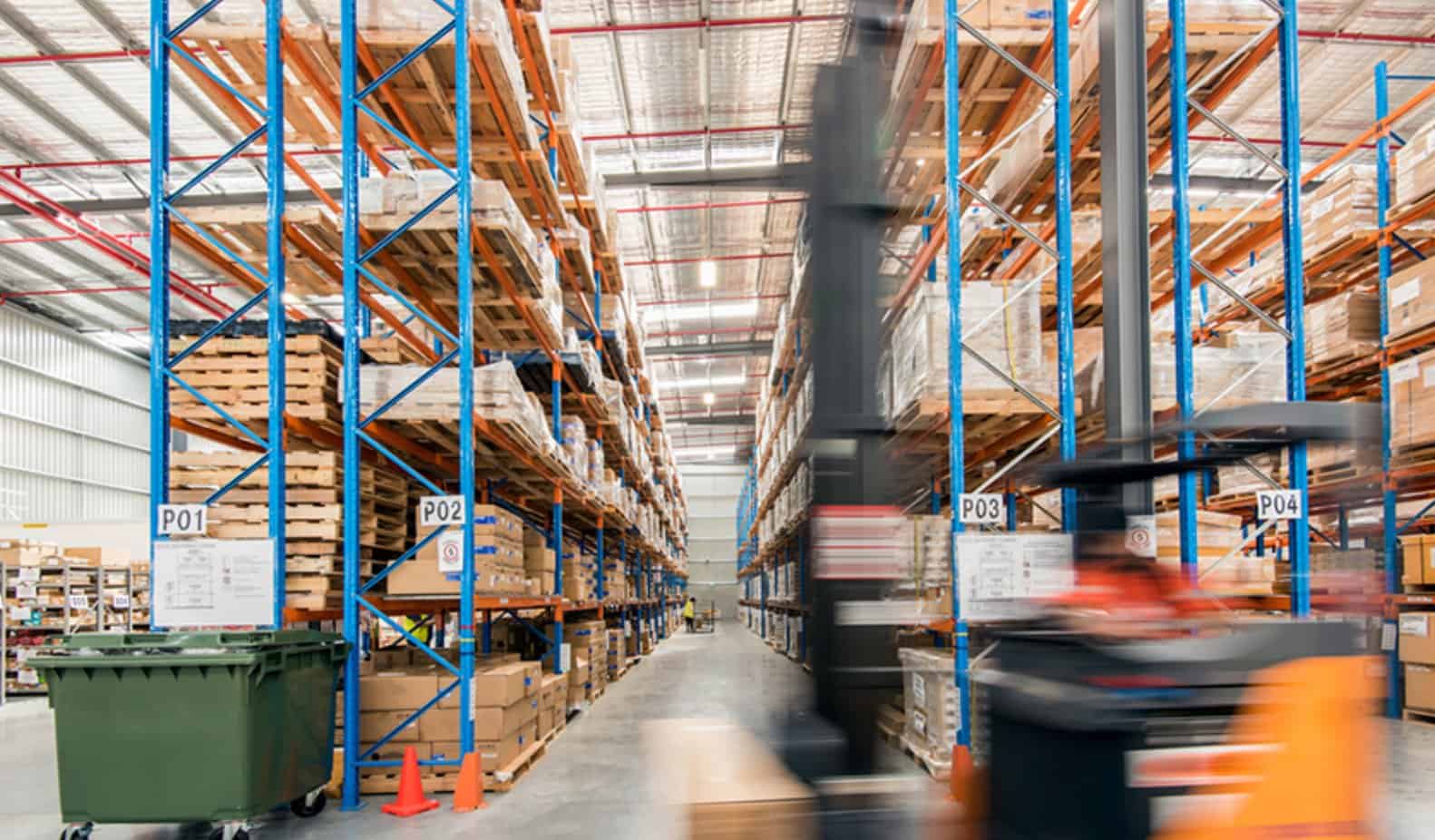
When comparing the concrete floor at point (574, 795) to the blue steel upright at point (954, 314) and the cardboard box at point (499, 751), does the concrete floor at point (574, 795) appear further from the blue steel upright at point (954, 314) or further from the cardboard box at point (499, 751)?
the blue steel upright at point (954, 314)

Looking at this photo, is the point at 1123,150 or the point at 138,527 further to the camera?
the point at 138,527

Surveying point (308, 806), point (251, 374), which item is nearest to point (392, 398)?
point (251, 374)

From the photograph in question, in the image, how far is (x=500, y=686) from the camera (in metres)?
6.82

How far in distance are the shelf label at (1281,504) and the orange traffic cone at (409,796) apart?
559 centimetres

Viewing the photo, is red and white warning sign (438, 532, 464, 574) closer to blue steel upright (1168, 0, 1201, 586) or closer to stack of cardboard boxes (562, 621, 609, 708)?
stack of cardboard boxes (562, 621, 609, 708)

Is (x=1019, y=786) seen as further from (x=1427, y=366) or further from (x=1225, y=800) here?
(x=1427, y=366)

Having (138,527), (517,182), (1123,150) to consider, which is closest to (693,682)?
(517,182)

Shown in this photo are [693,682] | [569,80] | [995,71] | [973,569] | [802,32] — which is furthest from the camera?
[693,682]

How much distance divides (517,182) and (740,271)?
12.5 metres

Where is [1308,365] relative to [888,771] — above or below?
above

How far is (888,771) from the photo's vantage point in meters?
3.01

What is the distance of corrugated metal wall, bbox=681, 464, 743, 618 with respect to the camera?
4297 cm

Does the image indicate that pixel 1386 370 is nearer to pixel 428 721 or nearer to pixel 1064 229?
pixel 1064 229

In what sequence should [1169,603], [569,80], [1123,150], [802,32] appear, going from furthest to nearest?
[802,32] < [569,80] < [1123,150] < [1169,603]
